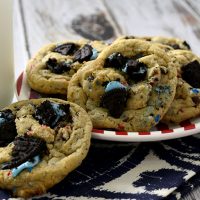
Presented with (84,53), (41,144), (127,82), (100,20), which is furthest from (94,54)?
(100,20)

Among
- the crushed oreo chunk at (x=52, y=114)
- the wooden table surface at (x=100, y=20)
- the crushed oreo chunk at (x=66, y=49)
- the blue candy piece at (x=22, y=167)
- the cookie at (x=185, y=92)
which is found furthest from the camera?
the wooden table surface at (x=100, y=20)

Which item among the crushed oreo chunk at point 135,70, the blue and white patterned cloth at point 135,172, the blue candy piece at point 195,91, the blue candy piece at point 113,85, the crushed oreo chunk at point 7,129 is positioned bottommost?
the blue and white patterned cloth at point 135,172

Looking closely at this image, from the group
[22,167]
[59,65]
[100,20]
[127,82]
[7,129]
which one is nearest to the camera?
[22,167]

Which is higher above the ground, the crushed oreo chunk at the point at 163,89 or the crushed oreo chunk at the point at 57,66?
the crushed oreo chunk at the point at 57,66

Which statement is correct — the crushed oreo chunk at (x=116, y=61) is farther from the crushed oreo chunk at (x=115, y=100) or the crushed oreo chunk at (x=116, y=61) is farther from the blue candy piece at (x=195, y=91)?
the blue candy piece at (x=195, y=91)

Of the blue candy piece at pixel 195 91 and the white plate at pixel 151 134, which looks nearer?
the white plate at pixel 151 134

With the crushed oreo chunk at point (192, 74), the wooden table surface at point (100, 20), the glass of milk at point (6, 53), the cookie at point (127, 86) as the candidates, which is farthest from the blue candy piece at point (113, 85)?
the wooden table surface at point (100, 20)

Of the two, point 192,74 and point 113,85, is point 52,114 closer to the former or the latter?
point 113,85

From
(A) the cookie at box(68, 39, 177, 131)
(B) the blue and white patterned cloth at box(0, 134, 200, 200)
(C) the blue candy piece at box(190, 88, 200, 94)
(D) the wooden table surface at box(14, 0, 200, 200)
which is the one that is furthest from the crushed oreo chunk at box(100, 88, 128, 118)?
(D) the wooden table surface at box(14, 0, 200, 200)
